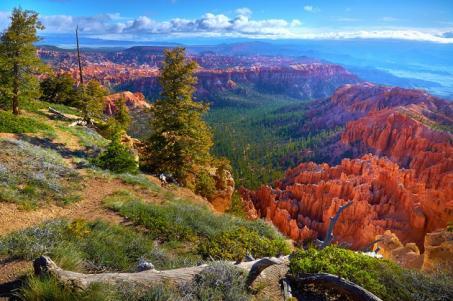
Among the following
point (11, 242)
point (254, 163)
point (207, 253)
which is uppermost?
point (11, 242)

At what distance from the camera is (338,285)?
25.2 feet

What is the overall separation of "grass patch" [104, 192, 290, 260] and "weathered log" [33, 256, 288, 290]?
2574 mm

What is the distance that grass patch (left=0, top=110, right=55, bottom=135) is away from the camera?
22844 millimetres

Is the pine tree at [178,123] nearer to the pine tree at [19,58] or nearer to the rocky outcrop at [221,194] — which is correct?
the rocky outcrop at [221,194]

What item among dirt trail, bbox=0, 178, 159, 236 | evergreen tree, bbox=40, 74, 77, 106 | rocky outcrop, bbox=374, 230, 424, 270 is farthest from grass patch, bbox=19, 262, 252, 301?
evergreen tree, bbox=40, 74, 77, 106

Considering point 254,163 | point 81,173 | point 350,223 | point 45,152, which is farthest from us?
point 254,163

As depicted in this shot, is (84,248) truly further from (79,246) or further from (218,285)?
(218,285)

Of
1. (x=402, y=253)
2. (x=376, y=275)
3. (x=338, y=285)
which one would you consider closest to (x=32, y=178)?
(x=338, y=285)

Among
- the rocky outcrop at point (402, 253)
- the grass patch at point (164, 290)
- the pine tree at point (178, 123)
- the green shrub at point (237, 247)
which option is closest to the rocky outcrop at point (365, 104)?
the rocky outcrop at point (402, 253)

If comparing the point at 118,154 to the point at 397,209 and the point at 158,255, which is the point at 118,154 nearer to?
the point at 158,255

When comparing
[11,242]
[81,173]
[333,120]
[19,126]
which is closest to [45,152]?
[81,173]

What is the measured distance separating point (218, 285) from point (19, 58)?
23.1 meters

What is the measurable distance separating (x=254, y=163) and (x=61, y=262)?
85.1m

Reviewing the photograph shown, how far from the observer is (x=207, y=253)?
35.4 ft
